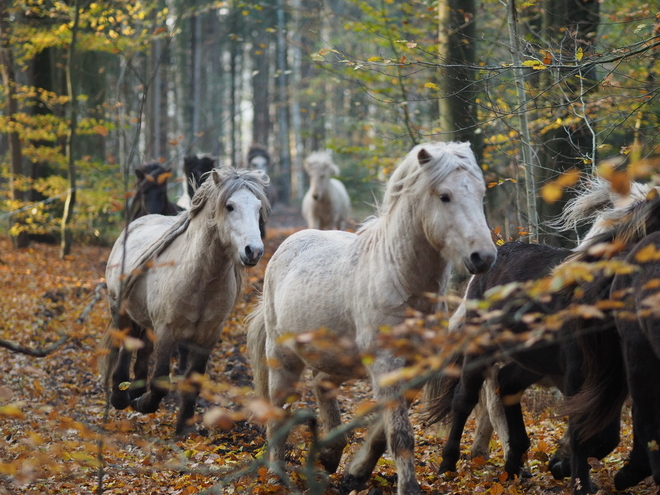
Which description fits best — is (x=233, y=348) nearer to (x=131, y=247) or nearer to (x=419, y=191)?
(x=131, y=247)

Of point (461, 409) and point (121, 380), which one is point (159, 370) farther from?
point (461, 409)

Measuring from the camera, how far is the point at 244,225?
19.4 feet

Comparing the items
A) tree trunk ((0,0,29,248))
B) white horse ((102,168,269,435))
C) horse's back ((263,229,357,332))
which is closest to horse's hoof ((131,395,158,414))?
white horse ((102,168,269,435))

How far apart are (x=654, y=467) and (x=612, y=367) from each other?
702mm

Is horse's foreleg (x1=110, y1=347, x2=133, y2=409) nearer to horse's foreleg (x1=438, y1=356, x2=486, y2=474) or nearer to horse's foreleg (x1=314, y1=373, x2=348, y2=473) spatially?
horse's foreleg (x1=314, y1=373, x2=348, y2=473)

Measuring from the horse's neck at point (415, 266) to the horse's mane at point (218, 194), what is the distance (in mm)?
2363

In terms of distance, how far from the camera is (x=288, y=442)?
5.73 m

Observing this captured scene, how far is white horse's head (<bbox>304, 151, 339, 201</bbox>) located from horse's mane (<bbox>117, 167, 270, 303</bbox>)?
952 cm

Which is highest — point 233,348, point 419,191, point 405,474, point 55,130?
point 55,130

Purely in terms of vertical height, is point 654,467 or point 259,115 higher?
point 259,115

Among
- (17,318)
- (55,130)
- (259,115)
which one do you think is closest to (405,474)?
(17,318)

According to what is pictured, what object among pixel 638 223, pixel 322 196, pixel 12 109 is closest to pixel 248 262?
pixel 638 223

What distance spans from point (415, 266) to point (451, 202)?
56 cm

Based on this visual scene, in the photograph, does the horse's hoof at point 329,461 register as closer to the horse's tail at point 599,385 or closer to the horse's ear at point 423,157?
the horse's tail at point 599,385
